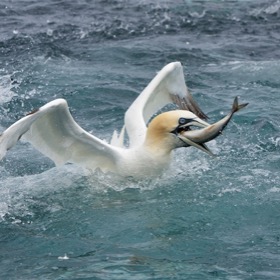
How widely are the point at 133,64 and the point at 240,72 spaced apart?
69.2 inches

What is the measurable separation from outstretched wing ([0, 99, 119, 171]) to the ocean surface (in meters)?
0.24

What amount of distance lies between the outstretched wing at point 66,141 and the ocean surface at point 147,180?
235 mm

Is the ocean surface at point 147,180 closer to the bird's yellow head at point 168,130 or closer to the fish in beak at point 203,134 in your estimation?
the bird's yellow head at point 168,130

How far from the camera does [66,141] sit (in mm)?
10031

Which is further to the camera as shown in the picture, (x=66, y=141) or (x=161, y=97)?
(x=161, y=97)

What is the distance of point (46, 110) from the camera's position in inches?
364

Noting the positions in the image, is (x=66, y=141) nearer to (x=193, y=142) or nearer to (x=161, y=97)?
(x=193, y=142)

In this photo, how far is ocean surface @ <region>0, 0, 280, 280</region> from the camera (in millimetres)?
8602

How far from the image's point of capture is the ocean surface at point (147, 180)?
28.2 ft

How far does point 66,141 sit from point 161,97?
6.56 ft

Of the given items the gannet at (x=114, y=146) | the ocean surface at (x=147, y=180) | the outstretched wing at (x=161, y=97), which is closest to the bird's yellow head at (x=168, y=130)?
the gannet at (x=114, y=146)

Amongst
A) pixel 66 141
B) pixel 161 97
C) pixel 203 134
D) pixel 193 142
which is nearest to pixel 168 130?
pixel 193 142

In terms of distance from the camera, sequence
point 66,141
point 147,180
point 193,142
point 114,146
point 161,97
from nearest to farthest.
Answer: point 193,142 < point 66,141 < point 147,180 < point 114,146 < point 161,97

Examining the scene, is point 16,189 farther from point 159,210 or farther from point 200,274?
point 200,274
